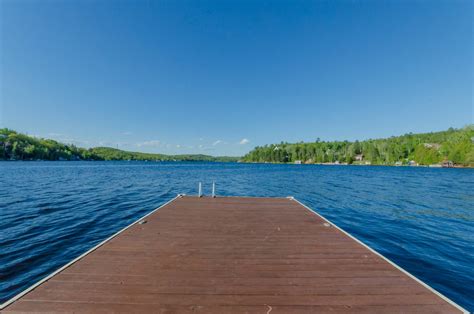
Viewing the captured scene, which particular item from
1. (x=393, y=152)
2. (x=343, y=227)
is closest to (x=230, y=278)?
(x=343, y=227)

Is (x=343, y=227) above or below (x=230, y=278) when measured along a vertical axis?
below

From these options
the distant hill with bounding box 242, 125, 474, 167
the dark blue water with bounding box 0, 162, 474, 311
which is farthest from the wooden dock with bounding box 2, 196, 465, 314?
the distant hill with bounding box 242, 125, 474, 167

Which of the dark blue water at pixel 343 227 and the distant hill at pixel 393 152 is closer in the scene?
the dark blue water at pixel 343 227

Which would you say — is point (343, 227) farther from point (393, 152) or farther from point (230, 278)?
point (393, 152)

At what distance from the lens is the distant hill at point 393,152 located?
6813 cm

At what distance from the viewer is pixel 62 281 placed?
10.2ft

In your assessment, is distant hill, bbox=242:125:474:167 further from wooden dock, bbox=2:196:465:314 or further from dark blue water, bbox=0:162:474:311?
wooden dock, bbox=2:196:465:314

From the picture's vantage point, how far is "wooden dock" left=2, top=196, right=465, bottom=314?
2627 millimetres

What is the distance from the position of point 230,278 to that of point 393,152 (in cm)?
11468

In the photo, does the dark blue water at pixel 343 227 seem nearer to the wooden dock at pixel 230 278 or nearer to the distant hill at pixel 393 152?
the wooden dock at pixel 230 278

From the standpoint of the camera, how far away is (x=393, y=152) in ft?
294

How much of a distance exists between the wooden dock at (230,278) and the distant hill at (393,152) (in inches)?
3703

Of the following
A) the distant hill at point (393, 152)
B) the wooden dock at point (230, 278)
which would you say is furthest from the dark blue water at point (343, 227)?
the distant hill at point (393, 152)

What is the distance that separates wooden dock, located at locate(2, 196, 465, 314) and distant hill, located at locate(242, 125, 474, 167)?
94059mm
